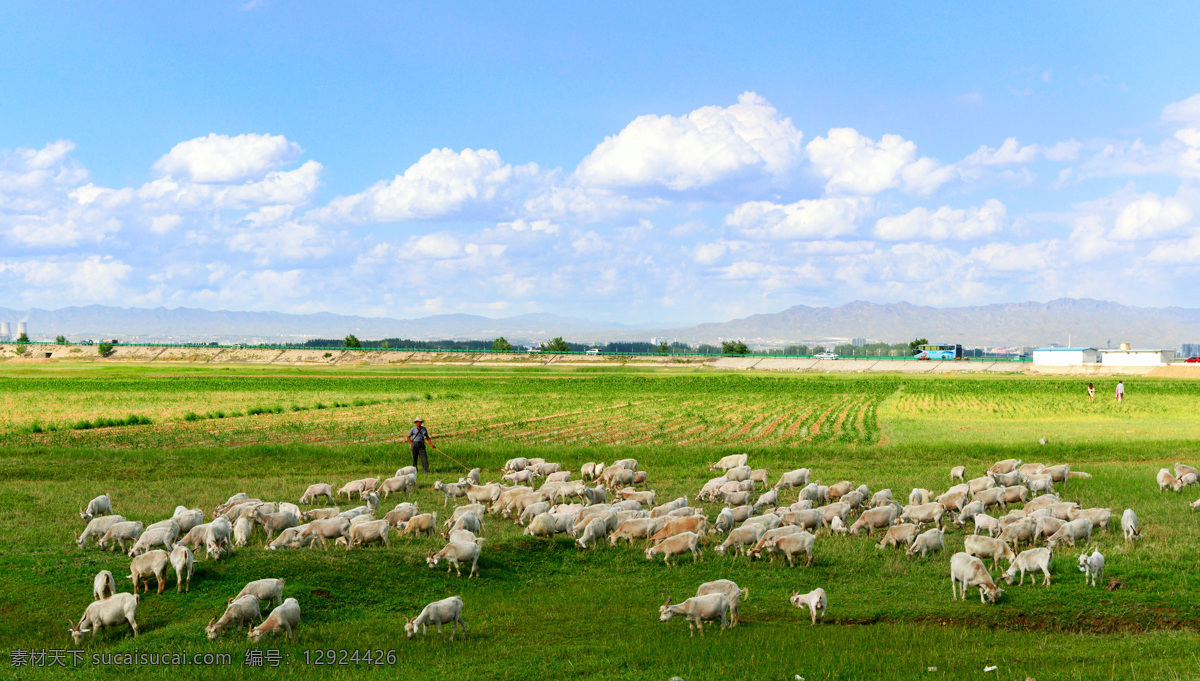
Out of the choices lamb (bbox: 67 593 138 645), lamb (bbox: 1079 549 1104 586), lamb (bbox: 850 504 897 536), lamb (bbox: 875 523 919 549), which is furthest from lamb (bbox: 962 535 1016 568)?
lamb (bbox: 67 593 138 645)

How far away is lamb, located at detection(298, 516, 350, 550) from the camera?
1703 cm

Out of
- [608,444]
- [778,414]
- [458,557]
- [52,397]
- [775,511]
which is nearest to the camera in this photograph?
[458,557]

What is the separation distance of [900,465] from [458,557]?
20741 millimetres

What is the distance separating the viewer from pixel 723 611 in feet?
41.3

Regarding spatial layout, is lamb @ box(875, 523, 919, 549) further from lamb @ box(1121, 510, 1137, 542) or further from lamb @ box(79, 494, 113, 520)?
lamb @ box(79, 494, 113, 520)

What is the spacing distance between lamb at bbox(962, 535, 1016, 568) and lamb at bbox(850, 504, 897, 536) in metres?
2.61

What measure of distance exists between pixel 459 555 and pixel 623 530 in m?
4.01

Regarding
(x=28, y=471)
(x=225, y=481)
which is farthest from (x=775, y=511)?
(x=28, y=471)

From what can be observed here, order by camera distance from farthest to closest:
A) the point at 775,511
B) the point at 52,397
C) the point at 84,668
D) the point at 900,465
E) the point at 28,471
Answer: the point at 52,397, the point at 900,465, the point at 28,471, the point at 775,511, the point at 84,668

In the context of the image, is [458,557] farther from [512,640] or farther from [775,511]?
[775,511]

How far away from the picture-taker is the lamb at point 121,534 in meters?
16.3

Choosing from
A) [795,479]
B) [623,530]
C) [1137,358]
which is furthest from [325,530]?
[1137,358]

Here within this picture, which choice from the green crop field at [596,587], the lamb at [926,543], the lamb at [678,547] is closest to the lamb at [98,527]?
the green crop field at [596,587]

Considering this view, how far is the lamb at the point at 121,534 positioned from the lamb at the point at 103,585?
3131 millimetres
